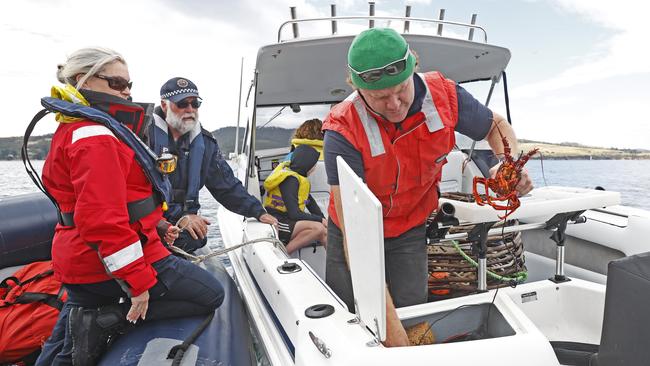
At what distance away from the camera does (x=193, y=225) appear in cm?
253

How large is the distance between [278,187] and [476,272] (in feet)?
5.41

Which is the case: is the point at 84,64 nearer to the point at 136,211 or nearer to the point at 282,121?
the point at 136,211

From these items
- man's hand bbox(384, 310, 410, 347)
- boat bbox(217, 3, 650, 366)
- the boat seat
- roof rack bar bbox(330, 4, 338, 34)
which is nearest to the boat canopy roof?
boat bbox(217, 3, 650, 366)

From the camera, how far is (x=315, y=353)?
144 cm

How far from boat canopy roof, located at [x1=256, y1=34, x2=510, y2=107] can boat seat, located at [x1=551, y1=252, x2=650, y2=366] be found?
2117mm

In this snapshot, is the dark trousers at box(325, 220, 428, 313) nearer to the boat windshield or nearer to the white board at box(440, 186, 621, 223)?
the white board at box(440, 186, 621, 223)

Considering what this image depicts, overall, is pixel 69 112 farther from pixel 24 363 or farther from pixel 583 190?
pixel 583 190

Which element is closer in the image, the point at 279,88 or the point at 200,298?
the point at 200,298

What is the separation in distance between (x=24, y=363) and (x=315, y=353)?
5.60 ft

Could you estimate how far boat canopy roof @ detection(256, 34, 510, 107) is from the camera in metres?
2.93

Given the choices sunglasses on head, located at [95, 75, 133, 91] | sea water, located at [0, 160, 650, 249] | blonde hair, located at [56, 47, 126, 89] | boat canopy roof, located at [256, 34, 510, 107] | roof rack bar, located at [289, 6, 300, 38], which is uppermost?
roof rack bar, located at [289, 6, 300, 38]

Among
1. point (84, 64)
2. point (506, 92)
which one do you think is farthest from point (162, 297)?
point (506, 92)

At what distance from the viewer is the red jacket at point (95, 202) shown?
150cm

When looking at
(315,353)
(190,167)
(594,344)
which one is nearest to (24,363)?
(190,167)
